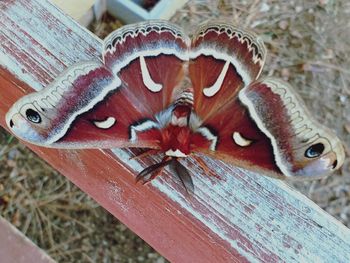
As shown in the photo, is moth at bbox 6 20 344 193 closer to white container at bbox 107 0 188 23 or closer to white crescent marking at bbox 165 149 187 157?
white crescent marking at bbox 165 149 187 157

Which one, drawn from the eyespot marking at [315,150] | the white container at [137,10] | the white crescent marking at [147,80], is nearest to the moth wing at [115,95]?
the white crescent marking at [147,80]

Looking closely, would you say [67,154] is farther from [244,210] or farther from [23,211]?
[23,211]

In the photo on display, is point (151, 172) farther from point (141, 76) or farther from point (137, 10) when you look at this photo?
point (137, 10)

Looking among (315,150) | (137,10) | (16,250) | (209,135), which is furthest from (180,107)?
(137,10)

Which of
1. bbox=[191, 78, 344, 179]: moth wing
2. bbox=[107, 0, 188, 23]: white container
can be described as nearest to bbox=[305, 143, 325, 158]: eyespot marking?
bbox=[191, 78, 344, 179]: moth wing

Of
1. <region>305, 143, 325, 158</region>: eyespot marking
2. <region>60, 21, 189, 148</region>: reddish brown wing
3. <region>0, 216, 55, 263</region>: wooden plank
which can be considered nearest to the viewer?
<region>305, 143, 325, 158</region>: eyespot marking
